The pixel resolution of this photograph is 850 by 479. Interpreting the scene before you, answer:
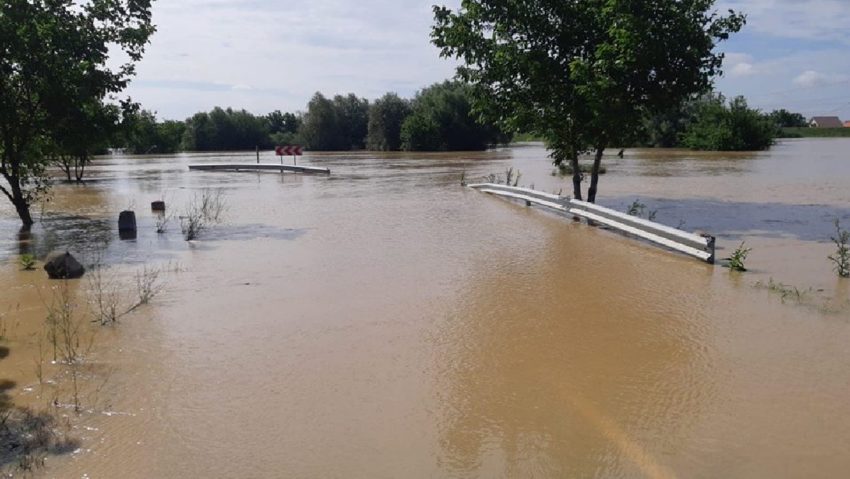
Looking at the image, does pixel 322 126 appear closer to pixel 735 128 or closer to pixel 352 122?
pixel 352 122

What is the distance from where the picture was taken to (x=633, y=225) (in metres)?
14.5

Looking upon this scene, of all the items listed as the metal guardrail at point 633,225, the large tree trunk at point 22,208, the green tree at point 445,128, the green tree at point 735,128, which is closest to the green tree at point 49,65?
the large tree trunk at point 22,208

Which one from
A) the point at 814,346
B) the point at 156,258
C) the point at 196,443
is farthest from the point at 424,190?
the point at 196,443

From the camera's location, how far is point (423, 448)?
5.27m

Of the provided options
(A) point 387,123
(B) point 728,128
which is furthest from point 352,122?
(B) point 728,128

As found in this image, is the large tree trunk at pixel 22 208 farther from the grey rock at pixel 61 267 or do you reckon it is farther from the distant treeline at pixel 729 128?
the distant treeline at pixel 729 128

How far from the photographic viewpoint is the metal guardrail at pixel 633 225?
39.5ft

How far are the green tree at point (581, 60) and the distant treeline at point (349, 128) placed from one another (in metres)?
50.6

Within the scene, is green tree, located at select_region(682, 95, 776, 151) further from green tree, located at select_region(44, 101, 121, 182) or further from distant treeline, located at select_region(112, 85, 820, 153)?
green tree, located at select_region(44, 101, 121, 182)

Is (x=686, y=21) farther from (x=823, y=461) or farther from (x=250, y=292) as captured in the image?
(x=823, y=461)

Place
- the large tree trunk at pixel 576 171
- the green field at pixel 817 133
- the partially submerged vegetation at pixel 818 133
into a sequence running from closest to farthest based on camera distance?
the large tree trunk at pixel 576 171
the partially submerged vegetation at pixel 818 133
the green field at pixel 817 133

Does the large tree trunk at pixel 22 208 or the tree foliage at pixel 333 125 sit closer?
the large tree trunk at pixel 22 208

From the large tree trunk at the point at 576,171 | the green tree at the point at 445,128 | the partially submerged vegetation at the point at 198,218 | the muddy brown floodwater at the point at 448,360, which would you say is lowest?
the muddy brown floodwater at the point at 448,360

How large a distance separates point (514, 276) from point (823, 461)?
21.7 ft
